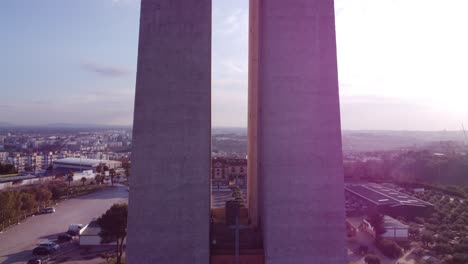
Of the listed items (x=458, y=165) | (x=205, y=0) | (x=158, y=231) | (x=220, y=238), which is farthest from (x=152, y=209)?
(x=458, y=165)

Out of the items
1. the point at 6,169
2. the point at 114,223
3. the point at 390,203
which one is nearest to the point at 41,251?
the point at 114,223

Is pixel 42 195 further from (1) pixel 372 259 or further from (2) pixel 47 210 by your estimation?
(1) pixel 372 259

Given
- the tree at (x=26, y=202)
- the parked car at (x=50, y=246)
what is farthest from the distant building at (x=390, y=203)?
the tree at (x=26, y=202)

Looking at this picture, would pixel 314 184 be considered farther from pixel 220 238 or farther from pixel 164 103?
pixel 164 103

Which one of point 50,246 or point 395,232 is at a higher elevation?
point 395,232

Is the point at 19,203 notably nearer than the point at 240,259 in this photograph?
No

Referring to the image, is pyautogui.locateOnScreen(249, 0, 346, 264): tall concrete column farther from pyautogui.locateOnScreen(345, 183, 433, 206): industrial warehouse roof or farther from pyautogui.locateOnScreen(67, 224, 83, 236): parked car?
pyautogui.locateOnScreen(345, 183, 433, 206): industrial warehouse roof
